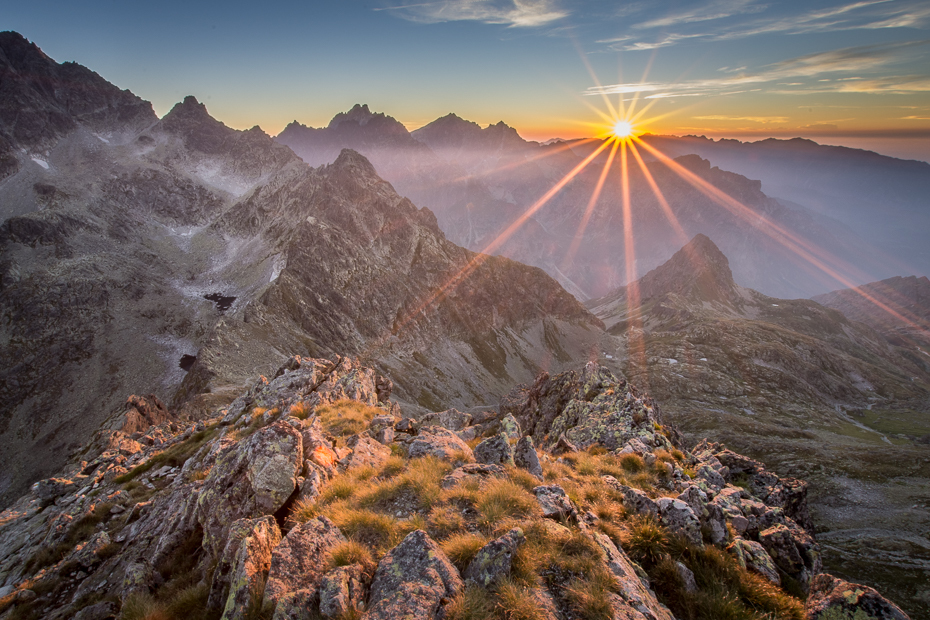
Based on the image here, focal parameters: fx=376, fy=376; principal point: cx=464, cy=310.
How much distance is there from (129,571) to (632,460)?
19340 millimetres

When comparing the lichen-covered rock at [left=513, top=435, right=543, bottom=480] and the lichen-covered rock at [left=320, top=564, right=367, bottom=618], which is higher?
the lichen-covered rock at [left=320, top=564, right=367, bottom=618]

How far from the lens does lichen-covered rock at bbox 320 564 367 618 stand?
7.07 metres

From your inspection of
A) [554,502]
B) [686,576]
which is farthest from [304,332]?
[686,576]

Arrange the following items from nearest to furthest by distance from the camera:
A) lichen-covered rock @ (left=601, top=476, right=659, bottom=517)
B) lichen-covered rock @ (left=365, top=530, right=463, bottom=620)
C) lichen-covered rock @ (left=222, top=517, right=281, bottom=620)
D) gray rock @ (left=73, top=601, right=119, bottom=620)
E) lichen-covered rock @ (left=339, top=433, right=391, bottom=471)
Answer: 1. lichen-covered rock @ (left=365, top=530, right=463, bottom=620)
2. lichen-covered rock @ (left=222, top=517, right=281, bottom=620)
3. gray rock @ (left=73, top=601, right=119, bottom=620)
4. lichen-covered rock @ (left=601, top=476, right=659, bottom=517)
5. lichen-covered rock @ (left=339, top=433, right=391, bottom=471)

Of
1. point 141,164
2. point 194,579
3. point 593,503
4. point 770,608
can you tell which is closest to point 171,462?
point 194,579

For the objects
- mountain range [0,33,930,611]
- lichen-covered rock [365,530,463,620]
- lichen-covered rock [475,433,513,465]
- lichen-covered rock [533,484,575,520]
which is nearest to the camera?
lichen-covered rock [365,530,463,620]

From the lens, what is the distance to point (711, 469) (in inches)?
804

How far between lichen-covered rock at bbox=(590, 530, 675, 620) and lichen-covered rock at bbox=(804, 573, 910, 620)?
310cm

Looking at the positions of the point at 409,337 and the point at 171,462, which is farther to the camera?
the point at 409,337

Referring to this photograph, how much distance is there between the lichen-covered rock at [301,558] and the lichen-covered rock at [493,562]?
126 inches

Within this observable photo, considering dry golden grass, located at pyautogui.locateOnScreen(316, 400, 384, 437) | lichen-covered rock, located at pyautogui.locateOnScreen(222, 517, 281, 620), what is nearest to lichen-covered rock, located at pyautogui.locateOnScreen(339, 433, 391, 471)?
dry golden grass, located at pyautogui.locateOnScreen(316, 400, 384, 437)

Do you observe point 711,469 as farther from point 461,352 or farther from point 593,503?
point 461,352

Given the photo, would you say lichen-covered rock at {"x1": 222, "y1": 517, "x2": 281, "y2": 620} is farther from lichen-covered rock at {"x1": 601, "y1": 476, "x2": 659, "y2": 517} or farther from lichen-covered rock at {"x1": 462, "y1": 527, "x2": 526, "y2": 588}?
lichen-covered rock at {"x1": 601, "y1": 476, "x2": 659, "y2": 517}

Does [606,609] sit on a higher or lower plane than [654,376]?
higher
